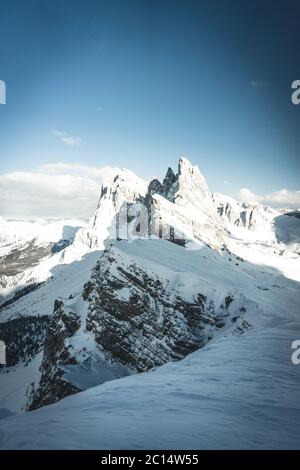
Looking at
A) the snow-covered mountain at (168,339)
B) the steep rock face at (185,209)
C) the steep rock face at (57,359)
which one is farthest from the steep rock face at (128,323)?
the steep rock face at (185,209)

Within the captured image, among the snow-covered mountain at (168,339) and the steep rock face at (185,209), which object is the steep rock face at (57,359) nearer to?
the snow-covered mountain at (168,339)

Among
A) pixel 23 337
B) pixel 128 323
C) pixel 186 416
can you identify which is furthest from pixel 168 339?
pixel 23 337

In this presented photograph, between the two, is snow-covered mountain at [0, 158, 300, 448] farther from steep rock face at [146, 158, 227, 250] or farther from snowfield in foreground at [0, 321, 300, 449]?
steep rock face at [146, 158, 227, 250]

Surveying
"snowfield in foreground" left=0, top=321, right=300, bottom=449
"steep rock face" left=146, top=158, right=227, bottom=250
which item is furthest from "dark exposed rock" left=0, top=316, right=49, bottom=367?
"snowfield in foreground" left=0, top=321, right=300, bottom=449

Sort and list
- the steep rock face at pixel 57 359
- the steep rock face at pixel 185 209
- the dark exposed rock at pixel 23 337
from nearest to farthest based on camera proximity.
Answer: the steep rock face at pixel 57 359
the steep rock face at pixel 185 209
the dark exposed rock at pixel 23 337

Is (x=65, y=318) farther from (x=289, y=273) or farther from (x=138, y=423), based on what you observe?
(x=289, y=273)
